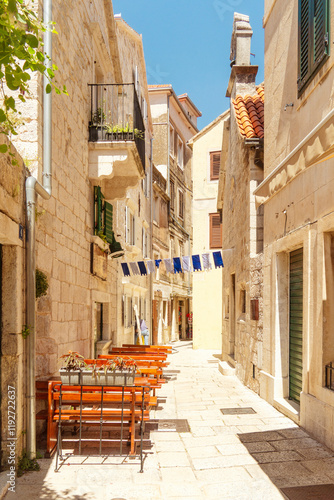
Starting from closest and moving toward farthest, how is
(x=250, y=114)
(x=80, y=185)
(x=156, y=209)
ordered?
(x=80, y=185)
(x=250, y=114)
(x=156, y=209)

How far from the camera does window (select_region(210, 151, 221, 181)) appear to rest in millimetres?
22938

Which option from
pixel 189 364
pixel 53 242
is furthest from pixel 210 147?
pixel 53 242

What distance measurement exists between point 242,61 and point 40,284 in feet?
33.1

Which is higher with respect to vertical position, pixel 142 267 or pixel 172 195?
pixel 172 195

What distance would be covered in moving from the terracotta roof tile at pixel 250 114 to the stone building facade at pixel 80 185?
8.04ft

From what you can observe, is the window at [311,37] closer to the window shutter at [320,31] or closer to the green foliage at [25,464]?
the window shutter at [320,31]

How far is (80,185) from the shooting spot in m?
8.73

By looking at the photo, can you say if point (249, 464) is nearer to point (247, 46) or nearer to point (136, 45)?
point (247, 46)

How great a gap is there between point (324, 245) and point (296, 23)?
3754 mm

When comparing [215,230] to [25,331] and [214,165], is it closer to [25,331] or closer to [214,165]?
[214,165]

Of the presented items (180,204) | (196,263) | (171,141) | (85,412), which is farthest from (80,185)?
(180,204)

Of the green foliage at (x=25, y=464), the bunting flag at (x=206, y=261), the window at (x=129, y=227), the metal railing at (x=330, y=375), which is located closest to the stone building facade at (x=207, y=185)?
the window at (x=129, y=227)

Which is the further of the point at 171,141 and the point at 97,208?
the point at 171,141

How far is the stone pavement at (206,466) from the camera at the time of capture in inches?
176
